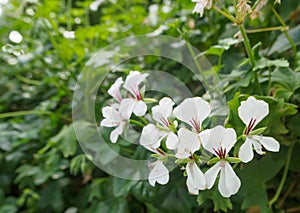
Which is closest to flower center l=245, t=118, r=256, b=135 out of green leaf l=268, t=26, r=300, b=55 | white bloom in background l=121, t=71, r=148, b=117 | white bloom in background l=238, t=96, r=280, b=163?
white bloom in background l=238, t=96, r=280, b=163

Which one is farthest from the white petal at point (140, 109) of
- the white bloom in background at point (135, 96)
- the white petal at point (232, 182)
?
the white petal at point (232, 182)

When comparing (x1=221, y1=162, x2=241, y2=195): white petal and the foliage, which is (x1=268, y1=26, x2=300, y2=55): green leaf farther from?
(x1=221, y1=162, x2=241, y2=195): white petal

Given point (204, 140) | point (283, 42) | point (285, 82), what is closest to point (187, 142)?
point (204, 140)

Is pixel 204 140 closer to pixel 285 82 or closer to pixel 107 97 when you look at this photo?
pixel 285 82

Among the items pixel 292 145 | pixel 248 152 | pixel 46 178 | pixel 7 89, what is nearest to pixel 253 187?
pixel 292 145

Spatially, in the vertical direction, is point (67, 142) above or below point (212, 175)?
above

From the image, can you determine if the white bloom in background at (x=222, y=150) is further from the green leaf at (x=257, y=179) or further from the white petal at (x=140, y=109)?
the green leaf at (x=257, y=179)
